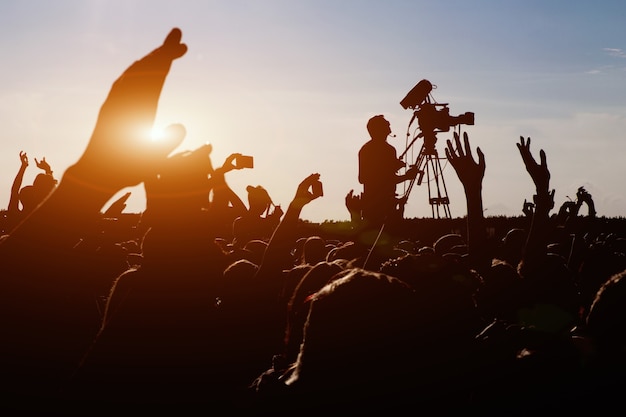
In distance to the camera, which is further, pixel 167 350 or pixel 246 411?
pixel 246 411

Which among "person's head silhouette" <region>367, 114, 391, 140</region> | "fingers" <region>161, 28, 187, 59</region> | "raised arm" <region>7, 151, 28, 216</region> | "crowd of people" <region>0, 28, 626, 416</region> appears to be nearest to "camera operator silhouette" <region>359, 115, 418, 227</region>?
"person's head silhouette" <region>367, 114, 391, 140</region>

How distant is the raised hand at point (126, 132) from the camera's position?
1.23 meters

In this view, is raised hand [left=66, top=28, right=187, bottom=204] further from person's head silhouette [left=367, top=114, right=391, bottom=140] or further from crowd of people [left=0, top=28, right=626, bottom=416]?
person's head silhouette [left=367, top=114, right=391, bottom=140]

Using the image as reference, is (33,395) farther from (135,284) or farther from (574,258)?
(574,258)

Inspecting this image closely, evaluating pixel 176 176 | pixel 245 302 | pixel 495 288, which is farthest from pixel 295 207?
pixel 176 176

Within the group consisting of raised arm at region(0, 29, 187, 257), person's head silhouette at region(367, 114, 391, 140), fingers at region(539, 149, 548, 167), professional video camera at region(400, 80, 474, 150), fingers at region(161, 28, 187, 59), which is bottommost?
raised arm at region(0, 29, 187, 257)

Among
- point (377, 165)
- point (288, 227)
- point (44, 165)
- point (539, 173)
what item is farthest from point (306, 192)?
point (44, 165)

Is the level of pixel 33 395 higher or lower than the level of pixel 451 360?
lower

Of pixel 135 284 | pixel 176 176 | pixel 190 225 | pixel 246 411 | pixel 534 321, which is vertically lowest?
pixel 246 411

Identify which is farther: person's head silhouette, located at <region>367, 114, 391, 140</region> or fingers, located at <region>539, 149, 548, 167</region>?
person's head silhouette, located at <region>367, 114, 391, 140</region>

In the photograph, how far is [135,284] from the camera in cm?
228

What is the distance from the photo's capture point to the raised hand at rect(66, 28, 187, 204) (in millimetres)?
1228

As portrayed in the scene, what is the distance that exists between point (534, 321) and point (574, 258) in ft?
11.0

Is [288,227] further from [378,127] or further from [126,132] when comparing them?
[378,127]
